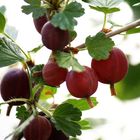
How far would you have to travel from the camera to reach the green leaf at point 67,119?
74cm

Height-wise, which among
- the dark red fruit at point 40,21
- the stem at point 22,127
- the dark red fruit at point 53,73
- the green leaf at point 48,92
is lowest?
the green leaf at point 48,92

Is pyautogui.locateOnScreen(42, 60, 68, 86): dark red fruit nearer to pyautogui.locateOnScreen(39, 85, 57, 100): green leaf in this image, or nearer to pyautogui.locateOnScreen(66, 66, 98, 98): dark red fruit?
pyautogui.locateOnScreen(66, 66, 98, 98): dark red fruit

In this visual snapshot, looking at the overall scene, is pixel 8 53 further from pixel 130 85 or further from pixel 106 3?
pixel 130 85

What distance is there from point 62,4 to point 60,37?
61 millimetres

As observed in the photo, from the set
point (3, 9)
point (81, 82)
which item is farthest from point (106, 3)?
point (3, 9)

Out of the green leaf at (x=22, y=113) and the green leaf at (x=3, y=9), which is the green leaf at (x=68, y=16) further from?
the green leaf at (x=3, y=9)

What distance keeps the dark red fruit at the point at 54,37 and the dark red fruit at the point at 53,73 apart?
0.02 metres

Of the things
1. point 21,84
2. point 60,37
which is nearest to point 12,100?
point 21,84

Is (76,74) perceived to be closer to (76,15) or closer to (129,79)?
(76,15)

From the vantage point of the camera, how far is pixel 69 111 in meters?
0.77

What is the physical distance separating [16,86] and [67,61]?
15 cm

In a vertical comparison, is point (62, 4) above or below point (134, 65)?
above

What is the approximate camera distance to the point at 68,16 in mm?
672

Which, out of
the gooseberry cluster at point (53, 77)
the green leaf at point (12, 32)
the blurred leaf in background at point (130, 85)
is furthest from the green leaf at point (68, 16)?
the blurred leaf in background at point (130, 85)
